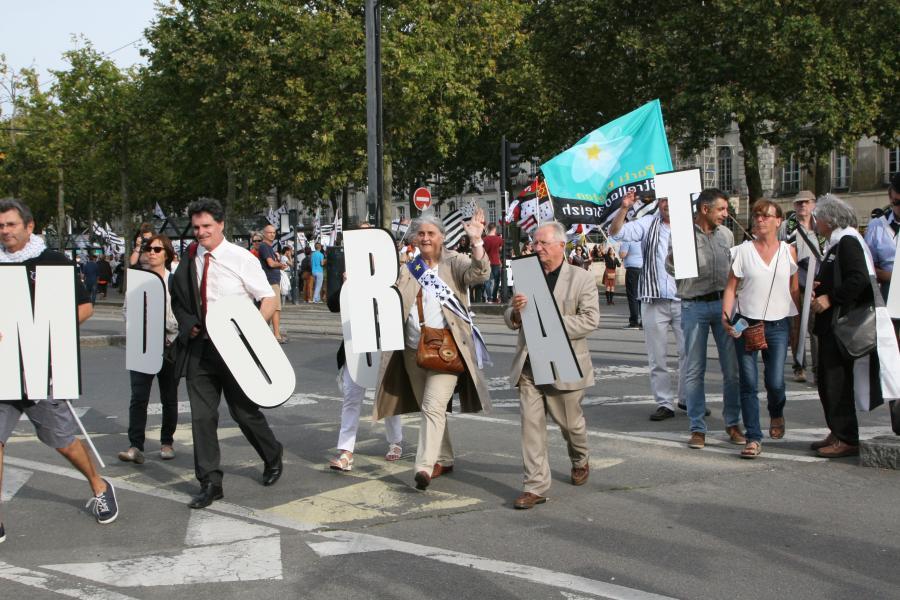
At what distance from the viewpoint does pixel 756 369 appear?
7.30 metres

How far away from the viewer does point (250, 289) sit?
6.55 m

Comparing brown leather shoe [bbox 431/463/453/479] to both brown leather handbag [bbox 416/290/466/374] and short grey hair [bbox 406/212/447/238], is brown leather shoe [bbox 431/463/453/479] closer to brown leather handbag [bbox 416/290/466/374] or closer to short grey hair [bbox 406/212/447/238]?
brown leather handbag [bbox 416/290/466/374]

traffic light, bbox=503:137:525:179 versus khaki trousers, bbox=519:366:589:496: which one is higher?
traffic light, bbox=503:137:525:179

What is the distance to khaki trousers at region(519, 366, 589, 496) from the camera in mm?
6184

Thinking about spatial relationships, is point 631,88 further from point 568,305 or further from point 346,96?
point 568,305

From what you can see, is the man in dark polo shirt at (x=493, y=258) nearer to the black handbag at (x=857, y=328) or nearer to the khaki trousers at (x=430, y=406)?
the black handbag at (x=857, y=328)

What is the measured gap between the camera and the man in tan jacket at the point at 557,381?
20.4 feet

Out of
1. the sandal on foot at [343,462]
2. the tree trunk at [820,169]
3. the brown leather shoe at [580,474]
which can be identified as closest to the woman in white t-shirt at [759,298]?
the brown leather shoe at [580,474]

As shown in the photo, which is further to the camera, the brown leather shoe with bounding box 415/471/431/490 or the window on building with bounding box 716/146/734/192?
the window on building with bounding box 716/146/734/192

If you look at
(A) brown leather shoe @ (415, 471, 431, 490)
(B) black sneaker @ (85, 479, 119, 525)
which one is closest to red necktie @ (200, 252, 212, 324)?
(B) black sneaker @ (85, 479, 119, 525)

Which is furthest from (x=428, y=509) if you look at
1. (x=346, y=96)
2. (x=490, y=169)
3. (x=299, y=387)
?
(x=490, y=169)

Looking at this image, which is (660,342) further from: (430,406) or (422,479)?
(422,479)

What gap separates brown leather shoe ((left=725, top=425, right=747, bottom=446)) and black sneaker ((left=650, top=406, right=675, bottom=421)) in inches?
46.3

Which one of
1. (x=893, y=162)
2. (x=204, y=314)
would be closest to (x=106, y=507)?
(x=204, y=314)
